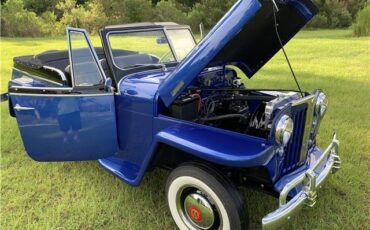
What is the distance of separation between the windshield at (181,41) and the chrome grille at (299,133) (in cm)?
155

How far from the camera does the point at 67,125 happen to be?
9.87ft

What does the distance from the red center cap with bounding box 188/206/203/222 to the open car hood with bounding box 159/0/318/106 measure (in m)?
0.81

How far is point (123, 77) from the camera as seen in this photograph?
3.14 meters

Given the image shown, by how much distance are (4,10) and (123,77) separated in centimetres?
2483

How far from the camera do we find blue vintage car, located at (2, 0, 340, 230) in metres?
2.23

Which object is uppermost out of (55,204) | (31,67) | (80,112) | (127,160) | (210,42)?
(210,42)

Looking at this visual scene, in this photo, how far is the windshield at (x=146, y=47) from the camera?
3.29m

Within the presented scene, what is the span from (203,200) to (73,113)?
140 centimetres

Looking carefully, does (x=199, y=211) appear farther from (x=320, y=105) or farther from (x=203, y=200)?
(x=320, y=105)

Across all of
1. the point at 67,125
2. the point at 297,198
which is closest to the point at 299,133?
the point at 297,198

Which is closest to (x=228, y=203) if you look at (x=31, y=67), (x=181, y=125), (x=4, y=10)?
(x=181, y=125)

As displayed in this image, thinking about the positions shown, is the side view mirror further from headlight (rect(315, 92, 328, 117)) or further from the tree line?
the tree line

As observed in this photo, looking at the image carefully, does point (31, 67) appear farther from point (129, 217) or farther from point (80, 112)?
point (129, 217)

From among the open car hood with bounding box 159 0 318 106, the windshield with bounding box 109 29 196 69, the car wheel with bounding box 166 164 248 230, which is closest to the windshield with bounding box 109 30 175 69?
the windshield with bounding box 109 29 196 69
